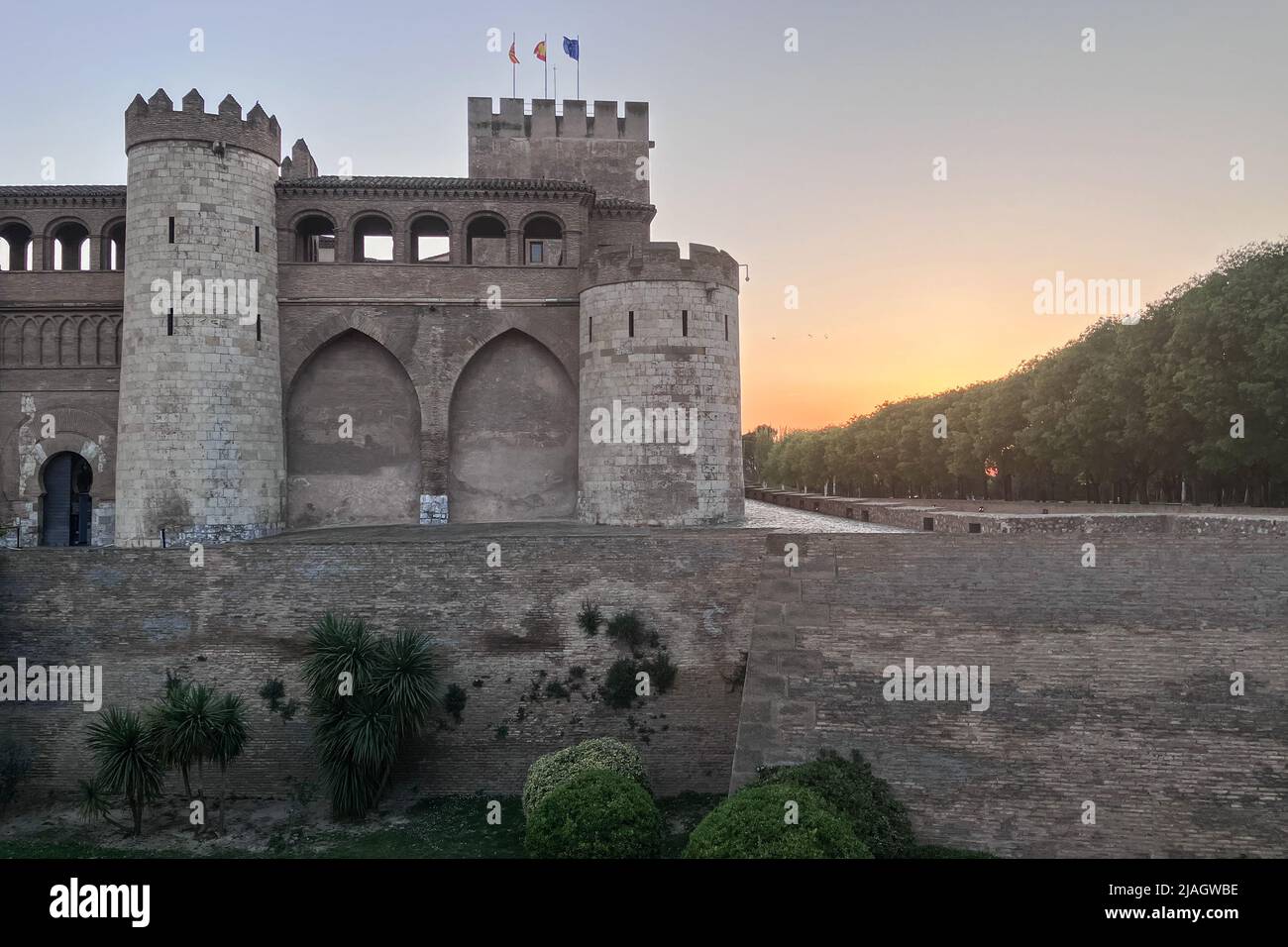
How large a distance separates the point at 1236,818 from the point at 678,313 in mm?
15245

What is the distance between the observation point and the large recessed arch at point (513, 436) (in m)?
24.0

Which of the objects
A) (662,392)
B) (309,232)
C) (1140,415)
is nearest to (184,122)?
(309,232)

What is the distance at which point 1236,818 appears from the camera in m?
10.6

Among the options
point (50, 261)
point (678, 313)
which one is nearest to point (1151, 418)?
point (678, 313)

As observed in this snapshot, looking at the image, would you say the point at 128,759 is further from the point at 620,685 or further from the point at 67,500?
the point at 67,500

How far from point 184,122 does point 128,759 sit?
15200 mm

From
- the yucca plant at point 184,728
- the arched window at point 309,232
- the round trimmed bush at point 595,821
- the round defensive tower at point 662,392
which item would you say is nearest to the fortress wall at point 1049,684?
the round trimmed bush at point 595,821

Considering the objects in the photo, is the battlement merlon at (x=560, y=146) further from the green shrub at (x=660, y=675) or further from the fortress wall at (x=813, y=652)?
the green shrub at (x=660, y=675)

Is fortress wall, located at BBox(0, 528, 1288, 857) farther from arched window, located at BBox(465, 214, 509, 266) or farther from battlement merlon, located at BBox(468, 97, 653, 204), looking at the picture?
battlement merlon, located at BBox(468, 97, 653, 204)

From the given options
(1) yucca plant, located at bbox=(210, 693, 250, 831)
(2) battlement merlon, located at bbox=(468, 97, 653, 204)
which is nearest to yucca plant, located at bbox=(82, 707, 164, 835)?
(1) yucca plant, located at bbox=(210, 693, 250, 831)

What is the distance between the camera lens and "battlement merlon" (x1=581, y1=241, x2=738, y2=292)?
2156 centimetres

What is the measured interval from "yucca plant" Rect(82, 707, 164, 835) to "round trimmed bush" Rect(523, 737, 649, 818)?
20.6ft

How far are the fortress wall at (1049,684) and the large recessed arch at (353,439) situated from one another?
12796 mm

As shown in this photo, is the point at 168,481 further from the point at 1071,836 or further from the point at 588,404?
the point at 1071,836
